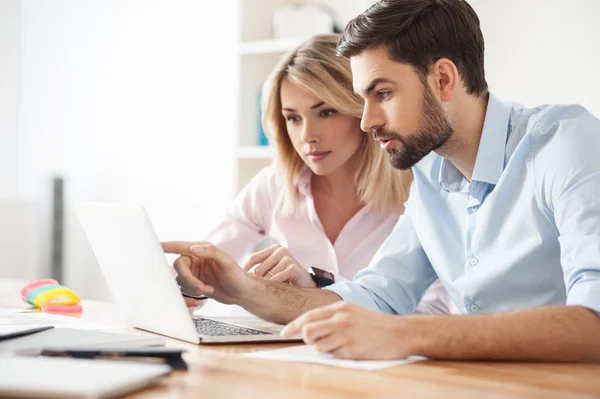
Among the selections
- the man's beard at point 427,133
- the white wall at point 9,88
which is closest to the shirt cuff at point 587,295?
the man's beard at point 427,133

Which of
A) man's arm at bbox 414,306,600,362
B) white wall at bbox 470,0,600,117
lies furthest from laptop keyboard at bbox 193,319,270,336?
white wall at bbox 470,0,600,117

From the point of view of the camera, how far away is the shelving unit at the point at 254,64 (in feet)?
11.0

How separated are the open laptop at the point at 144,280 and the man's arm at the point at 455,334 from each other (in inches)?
8.4

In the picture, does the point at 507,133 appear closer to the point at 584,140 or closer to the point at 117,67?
the point at 584,140

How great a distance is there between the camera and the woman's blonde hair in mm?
2264

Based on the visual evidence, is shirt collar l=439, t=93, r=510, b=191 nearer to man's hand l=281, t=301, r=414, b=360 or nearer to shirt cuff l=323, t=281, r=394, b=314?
shirt cuff l=323, t=281, r=394, b=314

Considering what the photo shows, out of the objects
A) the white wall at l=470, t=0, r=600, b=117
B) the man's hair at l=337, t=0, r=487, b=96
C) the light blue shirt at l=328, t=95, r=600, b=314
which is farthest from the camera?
the white wall at l=470, t=0, r=600, b=117

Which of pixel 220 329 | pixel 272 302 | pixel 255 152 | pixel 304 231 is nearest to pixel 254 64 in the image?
pixel 255 152

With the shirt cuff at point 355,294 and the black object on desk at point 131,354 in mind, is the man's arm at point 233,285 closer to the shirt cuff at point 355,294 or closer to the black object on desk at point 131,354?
the shirt cuff at point 355,294

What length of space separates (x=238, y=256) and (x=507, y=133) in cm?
120

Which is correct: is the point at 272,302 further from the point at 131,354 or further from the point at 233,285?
the point at 131,354

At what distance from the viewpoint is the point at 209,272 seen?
1.63 m

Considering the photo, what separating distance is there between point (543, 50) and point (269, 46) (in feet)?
3.73

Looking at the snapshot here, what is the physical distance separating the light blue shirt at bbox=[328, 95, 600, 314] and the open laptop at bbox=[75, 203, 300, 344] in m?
0.39
